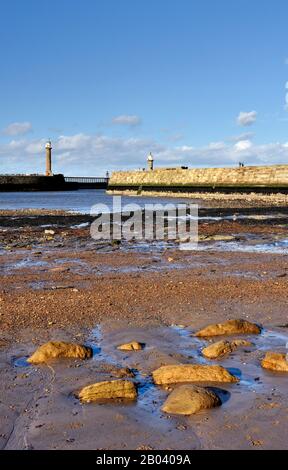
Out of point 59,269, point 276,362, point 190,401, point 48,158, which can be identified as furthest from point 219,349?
point 48,158

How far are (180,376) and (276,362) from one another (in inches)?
34.4

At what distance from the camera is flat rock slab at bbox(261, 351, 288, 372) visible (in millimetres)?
4512

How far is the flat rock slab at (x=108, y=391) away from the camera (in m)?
3.95

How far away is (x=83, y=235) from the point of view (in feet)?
56.7

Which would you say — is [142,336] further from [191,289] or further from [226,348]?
[191,289]

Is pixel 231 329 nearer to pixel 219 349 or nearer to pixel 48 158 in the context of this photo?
pixel 219 349

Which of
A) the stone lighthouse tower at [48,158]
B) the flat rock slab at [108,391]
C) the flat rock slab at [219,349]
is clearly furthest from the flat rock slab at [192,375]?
the stone lighthouse tower at [48,158]

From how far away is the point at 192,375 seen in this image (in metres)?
4.24

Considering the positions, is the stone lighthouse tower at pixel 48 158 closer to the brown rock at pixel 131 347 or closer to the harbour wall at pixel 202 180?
the harbour wall at pixel 202 180

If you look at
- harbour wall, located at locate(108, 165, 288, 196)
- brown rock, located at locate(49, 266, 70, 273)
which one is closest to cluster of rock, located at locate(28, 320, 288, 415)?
brown rock, located at locate(49, 266, 70, 273)

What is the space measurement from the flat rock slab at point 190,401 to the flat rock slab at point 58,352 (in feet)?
4.32

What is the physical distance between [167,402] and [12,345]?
210cm

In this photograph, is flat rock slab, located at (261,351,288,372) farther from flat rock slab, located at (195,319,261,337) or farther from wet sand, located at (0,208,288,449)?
flat rock slab, located at (195,319,261,337)
